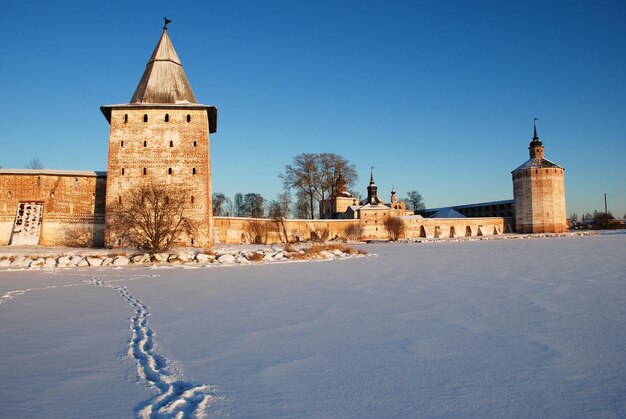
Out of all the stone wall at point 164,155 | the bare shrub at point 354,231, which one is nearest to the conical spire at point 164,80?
the stone wall at point 164,155

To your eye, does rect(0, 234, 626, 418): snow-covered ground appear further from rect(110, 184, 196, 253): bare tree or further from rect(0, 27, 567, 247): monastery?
rect(0, 27, 567, 247): monastery

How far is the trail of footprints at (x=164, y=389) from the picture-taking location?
2.13 metres

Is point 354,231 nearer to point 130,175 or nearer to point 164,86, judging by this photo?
point 164,86

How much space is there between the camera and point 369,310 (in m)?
4.88

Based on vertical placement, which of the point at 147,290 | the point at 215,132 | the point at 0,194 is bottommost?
the point at 147,290

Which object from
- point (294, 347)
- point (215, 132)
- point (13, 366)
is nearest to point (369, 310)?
point (294, 347)

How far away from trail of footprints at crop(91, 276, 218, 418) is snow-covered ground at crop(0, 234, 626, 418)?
0.01 m

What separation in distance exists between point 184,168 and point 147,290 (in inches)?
500

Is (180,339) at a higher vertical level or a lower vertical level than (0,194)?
lower

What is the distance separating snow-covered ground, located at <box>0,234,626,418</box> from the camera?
2234mm

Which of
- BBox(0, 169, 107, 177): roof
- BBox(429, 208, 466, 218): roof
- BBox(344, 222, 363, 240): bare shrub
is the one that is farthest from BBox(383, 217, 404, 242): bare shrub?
BBox(0, 169, 107, 177): roof

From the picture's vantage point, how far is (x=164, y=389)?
2432 mm

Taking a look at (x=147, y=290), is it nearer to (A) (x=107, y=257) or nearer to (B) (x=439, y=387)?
(B) (x=439, y=387)

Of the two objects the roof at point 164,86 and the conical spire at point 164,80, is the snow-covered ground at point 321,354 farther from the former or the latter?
the conical spire at point 164,80
